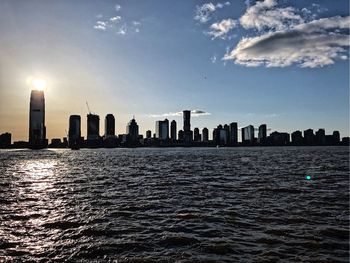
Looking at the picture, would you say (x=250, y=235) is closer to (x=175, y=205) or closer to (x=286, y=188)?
(x=175, y=205)

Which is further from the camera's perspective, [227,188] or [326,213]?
[227,188]

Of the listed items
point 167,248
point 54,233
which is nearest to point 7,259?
point 54,233

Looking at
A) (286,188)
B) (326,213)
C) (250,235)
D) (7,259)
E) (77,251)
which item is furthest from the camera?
(286,188)

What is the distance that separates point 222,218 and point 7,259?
42.0 ft

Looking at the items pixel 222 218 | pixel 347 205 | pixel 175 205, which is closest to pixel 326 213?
pixel 347 205

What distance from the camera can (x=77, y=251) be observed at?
49.5ft

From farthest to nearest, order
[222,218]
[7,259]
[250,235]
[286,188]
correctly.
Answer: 1. [286,188]
2. [222,218]
3. [250,235]
4. [7,259]

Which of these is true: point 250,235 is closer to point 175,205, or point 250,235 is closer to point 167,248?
point 167,248

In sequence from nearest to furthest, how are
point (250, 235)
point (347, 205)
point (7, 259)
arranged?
point (7, 259) → point (250, 235) → point (347, 205)

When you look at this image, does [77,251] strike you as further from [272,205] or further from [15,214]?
[272,205]

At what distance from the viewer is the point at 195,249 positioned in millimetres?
15148

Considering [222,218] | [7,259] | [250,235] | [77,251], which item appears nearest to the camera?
[7,259]

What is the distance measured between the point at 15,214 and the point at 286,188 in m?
27.4

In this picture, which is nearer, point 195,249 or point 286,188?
point 195,249
